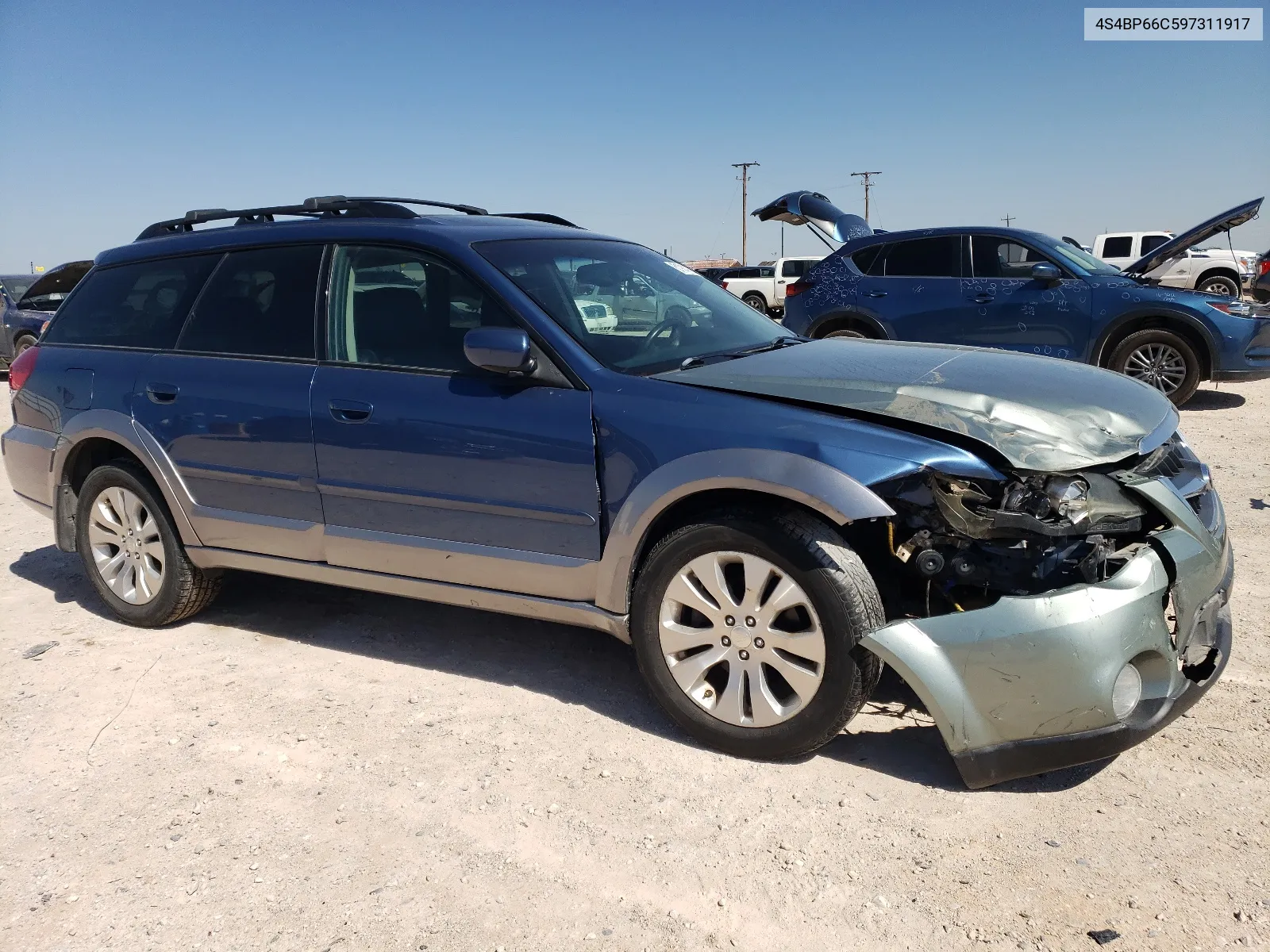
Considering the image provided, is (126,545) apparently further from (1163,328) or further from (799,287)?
(1163,328)

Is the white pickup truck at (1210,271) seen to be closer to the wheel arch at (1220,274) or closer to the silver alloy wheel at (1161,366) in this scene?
the wheel arch at (1220,274)

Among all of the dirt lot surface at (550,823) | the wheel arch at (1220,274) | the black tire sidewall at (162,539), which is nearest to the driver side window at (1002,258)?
the dirt lot surface at (550,823)

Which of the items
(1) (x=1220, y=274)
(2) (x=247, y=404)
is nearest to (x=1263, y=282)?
(1) (x=1220, y=274)

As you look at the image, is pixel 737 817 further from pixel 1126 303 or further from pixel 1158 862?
pixel 1126 303

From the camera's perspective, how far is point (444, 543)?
12.0ft

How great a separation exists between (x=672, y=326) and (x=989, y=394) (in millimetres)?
1300

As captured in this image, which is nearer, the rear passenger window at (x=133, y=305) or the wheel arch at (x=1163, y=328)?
the rear passenger window at (x=133, y=305)

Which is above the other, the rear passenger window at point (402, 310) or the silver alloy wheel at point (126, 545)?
the rear passenger window at point (402, 310)

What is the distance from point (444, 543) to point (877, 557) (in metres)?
1.56

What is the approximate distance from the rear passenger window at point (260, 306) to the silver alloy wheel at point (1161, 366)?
7.51 meters

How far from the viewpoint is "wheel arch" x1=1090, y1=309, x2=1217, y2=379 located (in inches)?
343

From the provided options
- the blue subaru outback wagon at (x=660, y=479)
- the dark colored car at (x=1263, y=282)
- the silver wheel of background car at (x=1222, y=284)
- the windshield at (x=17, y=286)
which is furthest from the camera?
the silver wheel of background car at (x=1222, y=284)

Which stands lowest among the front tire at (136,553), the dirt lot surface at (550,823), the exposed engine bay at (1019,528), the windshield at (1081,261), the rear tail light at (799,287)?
the dirt lot surface at (550,823)

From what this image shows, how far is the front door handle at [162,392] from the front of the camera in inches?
168
